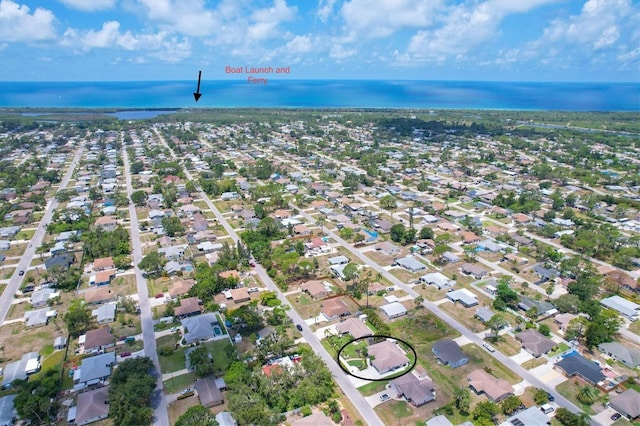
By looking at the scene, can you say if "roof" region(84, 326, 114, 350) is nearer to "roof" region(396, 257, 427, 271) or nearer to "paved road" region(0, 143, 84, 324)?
"paved road" region(0, 143, 84, 324)

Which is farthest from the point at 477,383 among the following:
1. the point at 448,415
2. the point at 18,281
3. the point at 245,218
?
the point at 18,281

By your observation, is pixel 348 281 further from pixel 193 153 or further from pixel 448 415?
pixel 193 153

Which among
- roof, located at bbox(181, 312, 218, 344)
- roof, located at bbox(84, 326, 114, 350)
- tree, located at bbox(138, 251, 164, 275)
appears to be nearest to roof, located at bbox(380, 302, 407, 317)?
roof, located at bbox(181, 312, 218, 344)

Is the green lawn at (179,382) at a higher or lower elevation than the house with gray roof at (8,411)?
lower

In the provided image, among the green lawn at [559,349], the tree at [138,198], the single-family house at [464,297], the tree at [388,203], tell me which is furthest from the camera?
the tree at [138,198]

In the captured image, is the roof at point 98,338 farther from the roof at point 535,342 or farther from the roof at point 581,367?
the roof at point 581,367

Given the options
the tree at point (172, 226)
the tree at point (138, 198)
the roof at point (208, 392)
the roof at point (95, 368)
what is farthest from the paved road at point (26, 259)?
the roof at point (208, 392)
